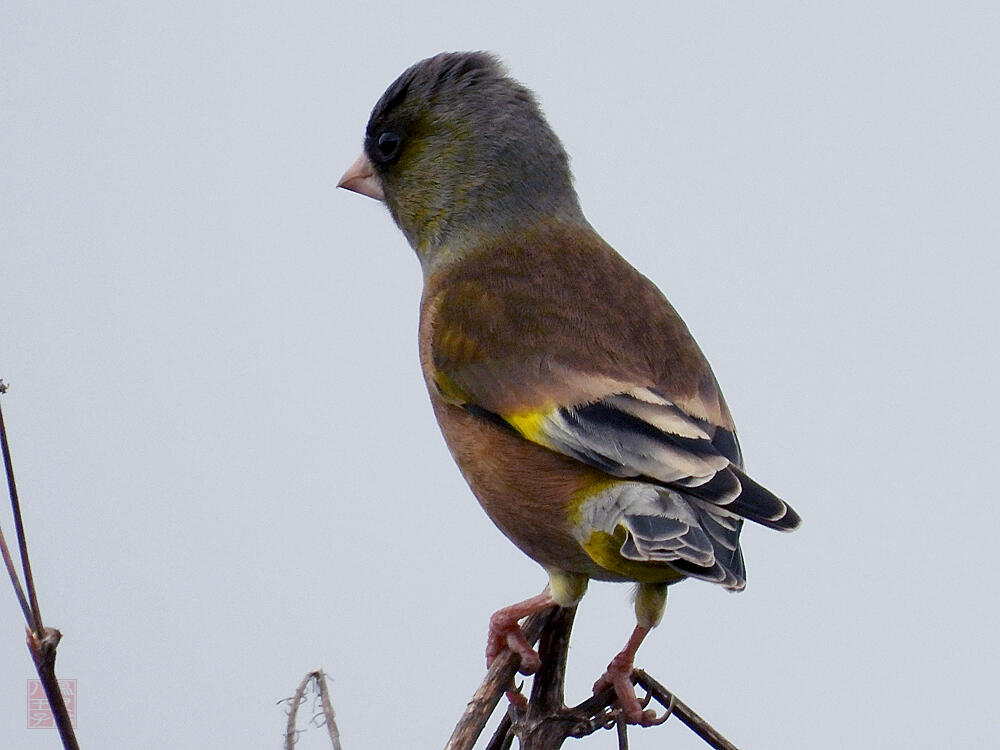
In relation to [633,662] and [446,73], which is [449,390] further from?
[446,73]

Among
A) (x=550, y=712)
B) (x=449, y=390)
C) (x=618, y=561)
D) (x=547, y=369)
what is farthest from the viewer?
(x=449, y=390)

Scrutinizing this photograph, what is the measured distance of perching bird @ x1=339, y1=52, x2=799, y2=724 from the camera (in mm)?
2412

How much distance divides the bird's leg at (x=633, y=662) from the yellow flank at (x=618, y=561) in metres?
0.18

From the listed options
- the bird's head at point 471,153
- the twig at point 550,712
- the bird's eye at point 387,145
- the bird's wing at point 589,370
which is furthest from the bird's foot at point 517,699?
the bird's eye at point 387,145

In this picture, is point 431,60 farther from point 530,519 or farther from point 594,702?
point 594,702

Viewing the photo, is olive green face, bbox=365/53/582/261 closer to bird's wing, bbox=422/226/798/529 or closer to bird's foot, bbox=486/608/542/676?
bird's wing, bbox=422/226/798/529

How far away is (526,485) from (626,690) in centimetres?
Result: 47

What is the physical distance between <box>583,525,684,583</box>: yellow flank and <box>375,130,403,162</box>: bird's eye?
1455mm

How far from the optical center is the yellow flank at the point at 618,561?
2.46 meters

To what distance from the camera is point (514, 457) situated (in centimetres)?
273

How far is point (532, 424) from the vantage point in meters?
2.68

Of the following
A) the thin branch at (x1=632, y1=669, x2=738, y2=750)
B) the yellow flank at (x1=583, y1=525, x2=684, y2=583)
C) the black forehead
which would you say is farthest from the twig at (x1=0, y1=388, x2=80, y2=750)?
the black forehead

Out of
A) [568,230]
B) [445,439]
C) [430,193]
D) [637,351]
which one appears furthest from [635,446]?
[430,193]

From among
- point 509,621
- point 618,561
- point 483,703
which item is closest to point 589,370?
point 618,561
